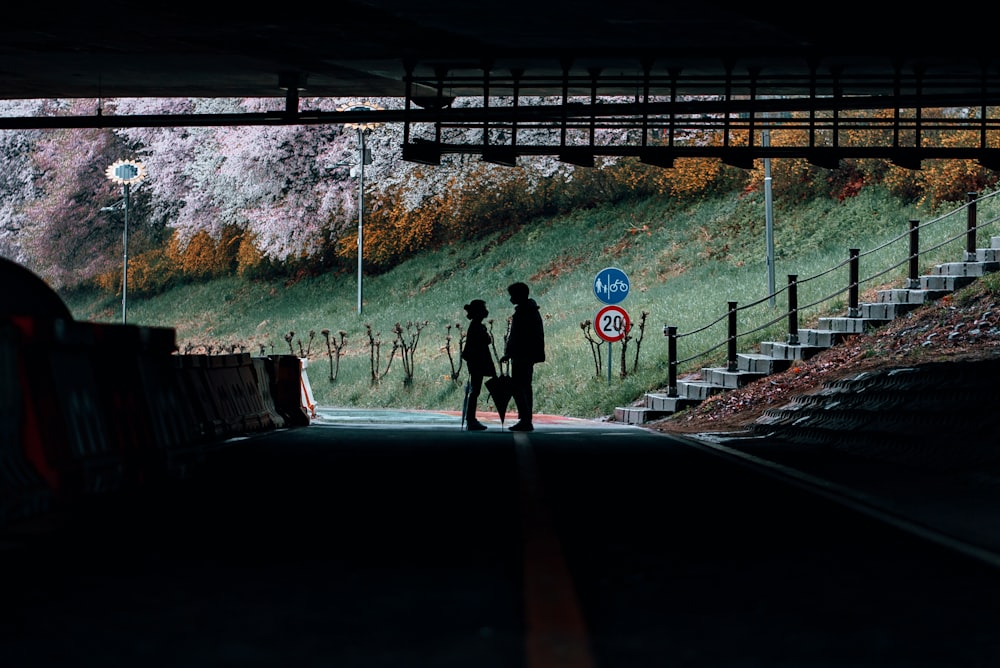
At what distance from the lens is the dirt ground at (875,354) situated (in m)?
24.4

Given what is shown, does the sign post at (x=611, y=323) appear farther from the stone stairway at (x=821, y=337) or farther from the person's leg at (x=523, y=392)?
the person's leg at (x=523, y=392)

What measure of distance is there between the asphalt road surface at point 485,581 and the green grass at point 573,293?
73.3 ft

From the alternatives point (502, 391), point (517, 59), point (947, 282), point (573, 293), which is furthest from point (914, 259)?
point (573, 293)

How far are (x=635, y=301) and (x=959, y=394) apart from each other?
127 ft

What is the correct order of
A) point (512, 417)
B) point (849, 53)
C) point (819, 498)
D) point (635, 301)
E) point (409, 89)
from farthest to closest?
point (635, 301) < point (512, 417) < point (409, 89) < point (849, 53) < point (819, 498)

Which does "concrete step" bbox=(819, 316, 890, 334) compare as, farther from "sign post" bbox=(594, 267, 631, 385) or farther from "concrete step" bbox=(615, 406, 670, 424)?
"sign post" bbox=(594, 267, 631, 385)

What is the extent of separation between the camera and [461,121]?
85.8 feet

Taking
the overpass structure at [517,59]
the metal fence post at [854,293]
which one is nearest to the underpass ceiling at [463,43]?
the overpass structure at [517,59]

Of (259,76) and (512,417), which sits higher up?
(259,76)

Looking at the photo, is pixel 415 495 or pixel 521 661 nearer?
pixel 521 661

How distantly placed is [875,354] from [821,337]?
2.42 meters

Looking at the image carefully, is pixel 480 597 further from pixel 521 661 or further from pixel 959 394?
pixel 959 394

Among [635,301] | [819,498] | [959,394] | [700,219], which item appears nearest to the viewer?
[819,498]

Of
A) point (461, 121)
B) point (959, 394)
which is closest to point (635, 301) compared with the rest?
point (461, 121)
